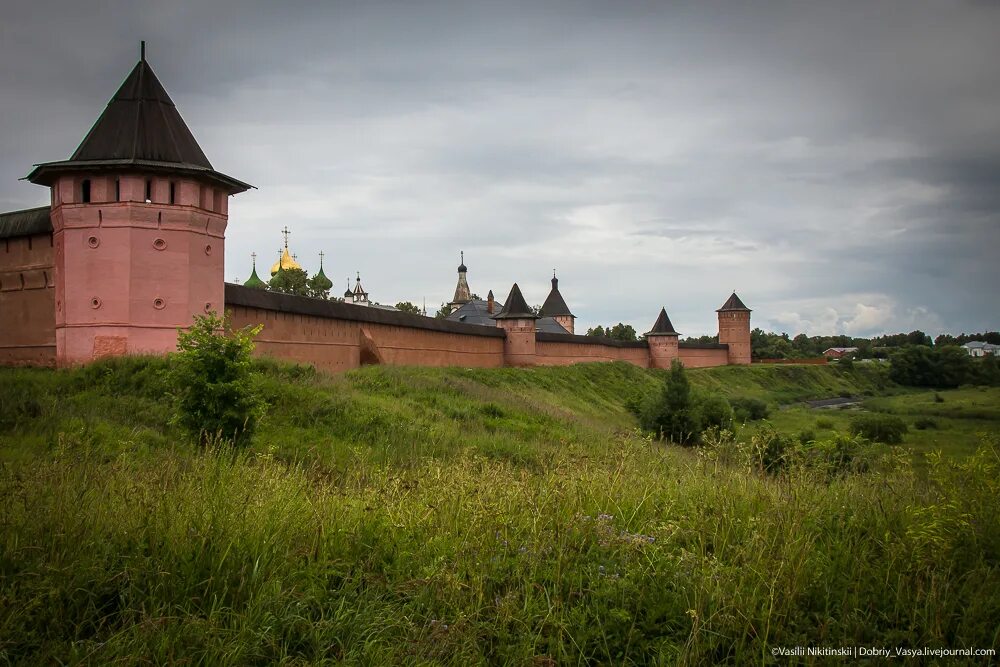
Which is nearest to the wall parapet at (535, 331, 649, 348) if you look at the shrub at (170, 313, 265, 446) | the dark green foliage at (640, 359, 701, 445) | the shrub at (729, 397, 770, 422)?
the shrub at (729, 397, 770, 422)

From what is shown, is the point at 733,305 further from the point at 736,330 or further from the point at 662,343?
the point at 662,343

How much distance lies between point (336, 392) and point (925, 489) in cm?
1101

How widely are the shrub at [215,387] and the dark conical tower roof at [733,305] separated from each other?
170 feet

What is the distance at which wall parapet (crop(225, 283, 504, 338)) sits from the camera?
16406 millimetres

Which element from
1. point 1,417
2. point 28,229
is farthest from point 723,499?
point 28,229

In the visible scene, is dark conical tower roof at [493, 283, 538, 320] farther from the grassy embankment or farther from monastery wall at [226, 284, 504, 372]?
the grassy embankment

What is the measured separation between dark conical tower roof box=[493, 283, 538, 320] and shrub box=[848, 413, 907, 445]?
44.4 feet

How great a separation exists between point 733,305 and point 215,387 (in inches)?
2083

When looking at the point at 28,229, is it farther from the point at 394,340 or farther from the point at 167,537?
the point at 167,537

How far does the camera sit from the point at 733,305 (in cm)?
5759

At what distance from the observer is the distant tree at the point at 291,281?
170ft

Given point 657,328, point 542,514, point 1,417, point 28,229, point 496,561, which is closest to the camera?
point 496,561

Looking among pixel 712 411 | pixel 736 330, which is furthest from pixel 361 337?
pixel 736 330

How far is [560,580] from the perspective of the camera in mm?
3514
